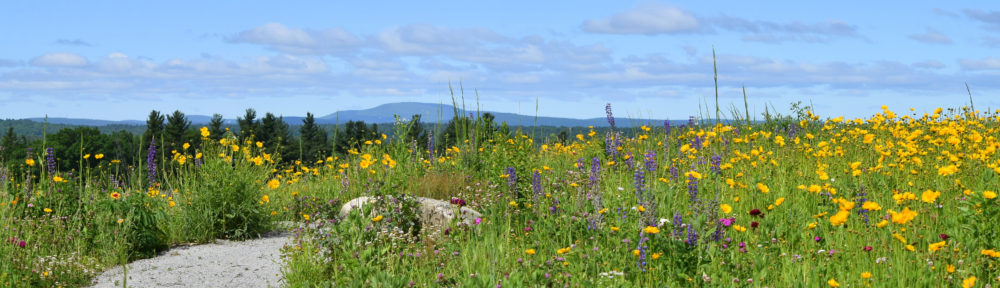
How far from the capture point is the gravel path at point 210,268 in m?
5.32

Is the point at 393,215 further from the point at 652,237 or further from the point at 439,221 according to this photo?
the point at 652,237

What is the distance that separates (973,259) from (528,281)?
2489 mm

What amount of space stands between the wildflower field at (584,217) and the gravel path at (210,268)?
0.22 metres

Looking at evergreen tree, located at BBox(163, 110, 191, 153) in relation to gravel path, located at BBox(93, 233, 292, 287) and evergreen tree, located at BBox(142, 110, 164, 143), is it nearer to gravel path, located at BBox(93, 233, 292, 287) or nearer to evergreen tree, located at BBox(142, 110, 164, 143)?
evergreen tree, located at BBox(142, 110, 164, 143)

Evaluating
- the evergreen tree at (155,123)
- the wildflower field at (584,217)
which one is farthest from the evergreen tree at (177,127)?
the wildflower field at (584,217)

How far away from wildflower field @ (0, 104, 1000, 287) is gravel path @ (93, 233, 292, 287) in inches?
8.6

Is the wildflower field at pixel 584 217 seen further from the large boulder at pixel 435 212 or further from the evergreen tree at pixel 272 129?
the evergreen tree at pixel 272 129

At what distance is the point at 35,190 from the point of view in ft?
23.8

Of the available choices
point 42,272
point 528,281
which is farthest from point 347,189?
point 528,281

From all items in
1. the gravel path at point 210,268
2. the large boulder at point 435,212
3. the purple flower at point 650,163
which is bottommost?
the gravel path at point 210,268

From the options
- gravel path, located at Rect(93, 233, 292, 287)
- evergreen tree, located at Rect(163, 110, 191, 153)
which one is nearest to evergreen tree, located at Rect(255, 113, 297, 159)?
evergreen tree, located at Rect(163, 110, 191, 153)

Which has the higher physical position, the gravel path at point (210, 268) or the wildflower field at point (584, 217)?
the wildflower field at point (584, 217)

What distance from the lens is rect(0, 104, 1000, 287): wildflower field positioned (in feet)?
12.6

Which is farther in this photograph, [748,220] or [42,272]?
[42,272]
